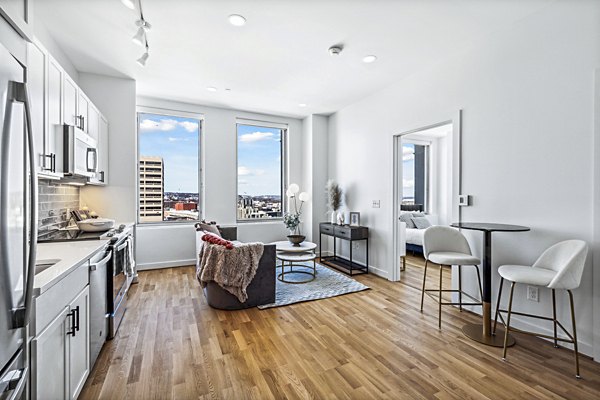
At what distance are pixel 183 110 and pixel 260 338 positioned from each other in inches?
164

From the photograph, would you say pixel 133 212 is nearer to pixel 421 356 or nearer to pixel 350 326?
pixel 350 326

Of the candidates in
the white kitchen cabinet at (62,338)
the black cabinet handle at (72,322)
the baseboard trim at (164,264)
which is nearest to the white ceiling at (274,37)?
the white kitchen cabinet at (62,338)

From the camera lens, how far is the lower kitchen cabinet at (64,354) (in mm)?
1210

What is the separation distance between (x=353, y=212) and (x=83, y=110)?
4013 millimetres

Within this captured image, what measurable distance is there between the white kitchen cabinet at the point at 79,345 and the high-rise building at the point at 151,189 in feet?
11.0

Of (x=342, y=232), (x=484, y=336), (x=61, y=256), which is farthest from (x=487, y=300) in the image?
(x=61, y=256)

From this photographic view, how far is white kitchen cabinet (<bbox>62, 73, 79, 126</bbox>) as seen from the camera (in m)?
2.57

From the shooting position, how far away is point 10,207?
37.4 inches

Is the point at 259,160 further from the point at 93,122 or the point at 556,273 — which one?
the point at 556,273

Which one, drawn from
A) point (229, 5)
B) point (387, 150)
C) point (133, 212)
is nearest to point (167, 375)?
point (133, 212)

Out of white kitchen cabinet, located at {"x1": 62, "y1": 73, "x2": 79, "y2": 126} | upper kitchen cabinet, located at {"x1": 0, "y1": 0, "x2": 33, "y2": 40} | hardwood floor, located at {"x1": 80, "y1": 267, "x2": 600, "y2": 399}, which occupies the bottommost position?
hardwood floor, located at {"x1": 80, "y1": 267, "x2": 600, "y2": 399}

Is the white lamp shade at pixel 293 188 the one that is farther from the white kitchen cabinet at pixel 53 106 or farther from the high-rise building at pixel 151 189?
the white kitchen cabinet at pixel 53 106

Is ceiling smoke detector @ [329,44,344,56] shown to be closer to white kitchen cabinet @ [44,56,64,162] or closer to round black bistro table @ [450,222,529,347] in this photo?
round black bistro table @ [450,222,529,347]

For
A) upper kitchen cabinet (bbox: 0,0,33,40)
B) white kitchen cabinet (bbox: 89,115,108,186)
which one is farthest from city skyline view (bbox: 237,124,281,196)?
upper kitchen cabinet (bbox: 0,0,33,40)
